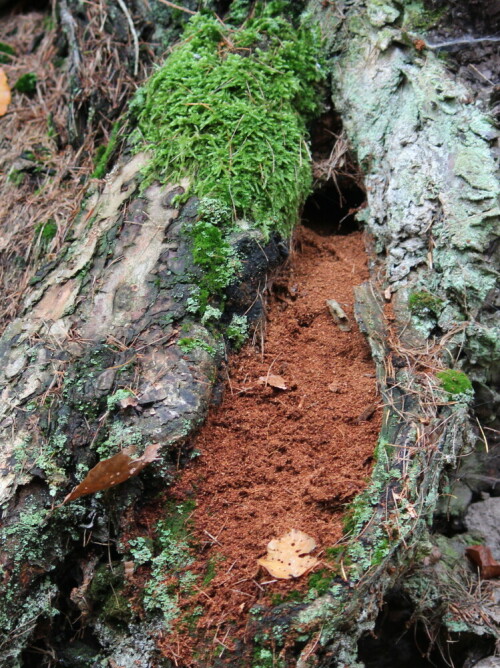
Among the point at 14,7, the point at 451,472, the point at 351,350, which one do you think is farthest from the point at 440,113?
the point at 14,7

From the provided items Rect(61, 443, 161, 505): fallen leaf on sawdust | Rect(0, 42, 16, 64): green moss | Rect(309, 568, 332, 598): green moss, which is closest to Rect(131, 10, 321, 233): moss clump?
Rect(61, 443, 161, 505): fallen leaf on sawdust

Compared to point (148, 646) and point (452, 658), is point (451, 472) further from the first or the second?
point (148, 646)

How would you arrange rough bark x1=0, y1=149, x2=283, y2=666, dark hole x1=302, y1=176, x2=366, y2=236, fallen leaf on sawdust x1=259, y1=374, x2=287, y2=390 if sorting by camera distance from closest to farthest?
rough bark x1=0, y1=149, x2=283, y2=666 < fallen leaf on sawdust x1=259, y1=374, x2=287, y2=390 < dark hole x1=302, y1=176, x2=366, y2=236

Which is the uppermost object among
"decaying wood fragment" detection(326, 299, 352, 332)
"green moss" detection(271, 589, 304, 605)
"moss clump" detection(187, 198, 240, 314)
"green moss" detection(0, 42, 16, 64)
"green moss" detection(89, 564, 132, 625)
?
"green moss" detection(0, 42, 16, 64)

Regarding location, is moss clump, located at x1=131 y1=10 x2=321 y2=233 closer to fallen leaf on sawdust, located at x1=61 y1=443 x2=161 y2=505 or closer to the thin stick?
the thin stick

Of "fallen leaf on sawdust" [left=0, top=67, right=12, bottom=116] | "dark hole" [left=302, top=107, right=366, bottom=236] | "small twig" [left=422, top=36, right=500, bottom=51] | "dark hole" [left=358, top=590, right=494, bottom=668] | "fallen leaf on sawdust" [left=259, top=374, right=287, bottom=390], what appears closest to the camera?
"fallen leaf on sawdust" [left=259, top=374, right=287, bottom=390]

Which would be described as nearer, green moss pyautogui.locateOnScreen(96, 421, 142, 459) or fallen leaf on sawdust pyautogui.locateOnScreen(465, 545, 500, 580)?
green moss pyautogui.locateOnScreen(96, 421, 142, 459)

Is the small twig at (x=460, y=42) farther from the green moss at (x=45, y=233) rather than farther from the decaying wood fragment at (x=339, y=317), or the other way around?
the green moss at (x=45, y=233)
